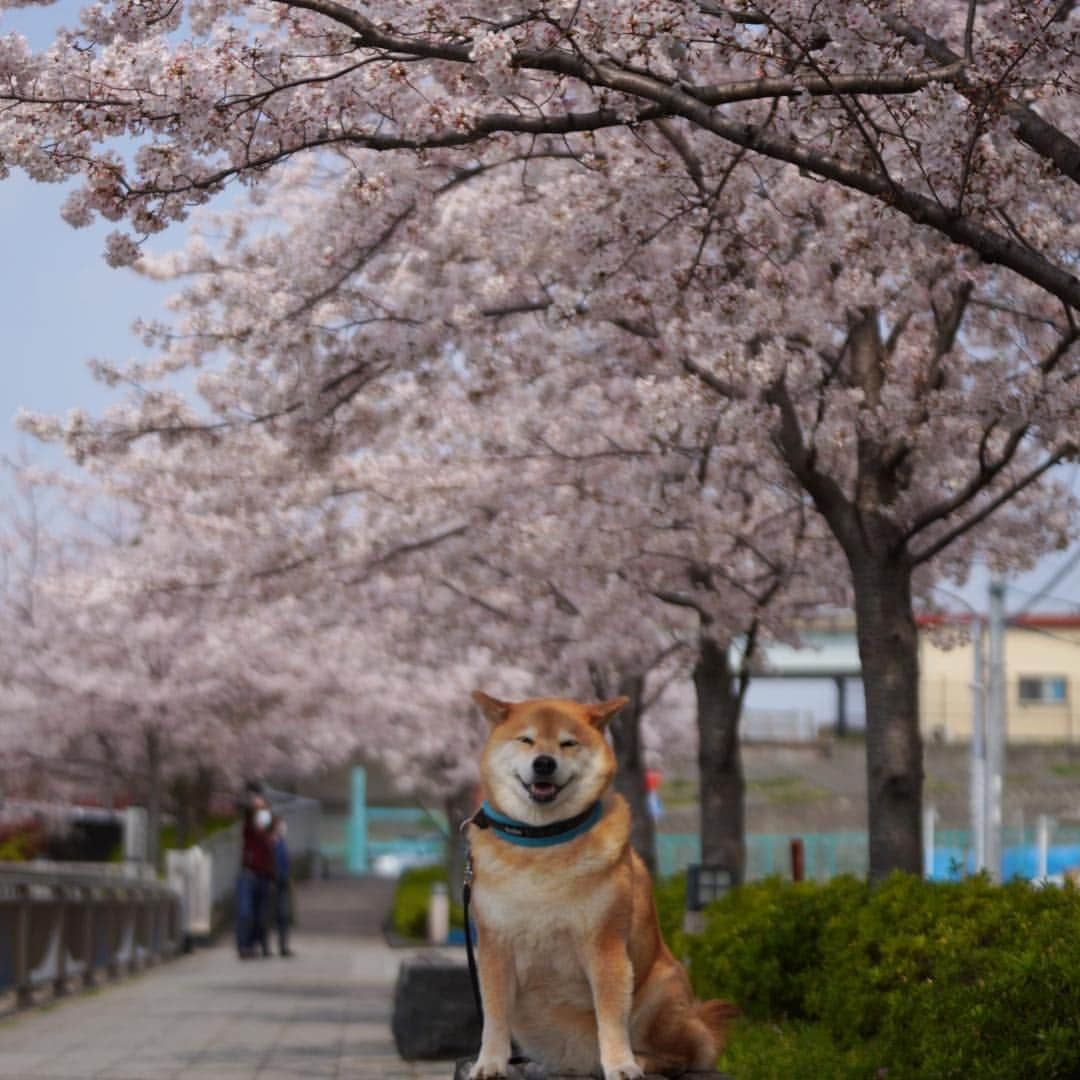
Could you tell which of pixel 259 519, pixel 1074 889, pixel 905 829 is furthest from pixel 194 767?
pixel 1074 889

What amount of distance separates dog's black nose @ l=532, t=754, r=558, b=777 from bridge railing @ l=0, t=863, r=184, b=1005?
1065 centimetres

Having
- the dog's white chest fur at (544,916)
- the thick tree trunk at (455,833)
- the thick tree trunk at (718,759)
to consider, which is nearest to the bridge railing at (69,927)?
the thick tree trunk at (718,759)

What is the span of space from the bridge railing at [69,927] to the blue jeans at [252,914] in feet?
4.04

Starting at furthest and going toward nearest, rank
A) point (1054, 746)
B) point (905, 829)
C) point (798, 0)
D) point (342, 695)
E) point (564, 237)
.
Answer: point (1054, 746) < point (342, 695) < point (905, 829) < point (564, 237) < point (798, 0)

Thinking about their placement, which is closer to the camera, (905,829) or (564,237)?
(564,237)

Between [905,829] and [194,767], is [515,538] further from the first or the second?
[194,767]

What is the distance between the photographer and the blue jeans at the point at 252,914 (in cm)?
2488

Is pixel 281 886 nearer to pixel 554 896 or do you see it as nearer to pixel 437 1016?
pixel 437 1016

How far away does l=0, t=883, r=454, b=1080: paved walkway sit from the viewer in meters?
11.3

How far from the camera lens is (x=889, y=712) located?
11641 millimetres

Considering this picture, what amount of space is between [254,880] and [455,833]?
15.4 m

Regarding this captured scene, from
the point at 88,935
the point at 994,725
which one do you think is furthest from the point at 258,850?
the point at 994,725

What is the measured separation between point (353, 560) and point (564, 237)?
752 centimetres

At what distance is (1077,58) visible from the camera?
294 inches
